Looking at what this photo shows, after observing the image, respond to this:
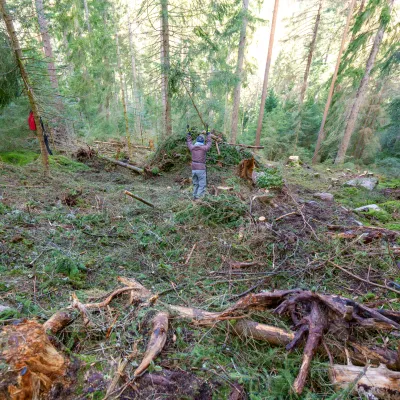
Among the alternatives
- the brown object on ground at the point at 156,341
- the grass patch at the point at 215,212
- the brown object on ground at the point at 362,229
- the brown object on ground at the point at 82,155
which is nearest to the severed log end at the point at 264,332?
the brown object on ground at the point at 156,341

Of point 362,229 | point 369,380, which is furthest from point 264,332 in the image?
point 362,229

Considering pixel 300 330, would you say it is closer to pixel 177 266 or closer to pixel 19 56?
pixel 177 266

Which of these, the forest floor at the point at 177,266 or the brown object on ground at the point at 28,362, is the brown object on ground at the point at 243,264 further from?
A: the brown object on ground at the point at 28,362

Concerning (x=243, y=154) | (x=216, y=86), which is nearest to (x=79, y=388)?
(x=243, y=154)

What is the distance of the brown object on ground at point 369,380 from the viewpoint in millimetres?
1565

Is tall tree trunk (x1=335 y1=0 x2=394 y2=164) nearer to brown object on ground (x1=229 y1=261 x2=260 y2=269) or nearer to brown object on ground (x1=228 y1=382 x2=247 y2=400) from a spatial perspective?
brown object on ground (x1=229 y1=261 x2=260 y2=269)

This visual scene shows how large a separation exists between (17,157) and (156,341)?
416 inches

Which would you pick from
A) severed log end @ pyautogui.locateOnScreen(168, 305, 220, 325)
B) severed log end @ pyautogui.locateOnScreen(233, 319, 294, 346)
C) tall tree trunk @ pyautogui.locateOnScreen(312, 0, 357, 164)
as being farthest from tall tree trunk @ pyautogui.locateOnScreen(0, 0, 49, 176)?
tall tree trunk @ pyautogui.locateOnScreen(312, 0, 357, 164)

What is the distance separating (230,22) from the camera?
11.5 m

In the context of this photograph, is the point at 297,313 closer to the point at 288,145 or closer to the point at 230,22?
the point at 230,22

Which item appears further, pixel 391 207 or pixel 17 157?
pixel 17 157

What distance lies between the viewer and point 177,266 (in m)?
3.94

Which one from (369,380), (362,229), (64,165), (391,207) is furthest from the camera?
(64,165)

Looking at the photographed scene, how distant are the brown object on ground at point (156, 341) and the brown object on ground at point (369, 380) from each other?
4.50 feet
